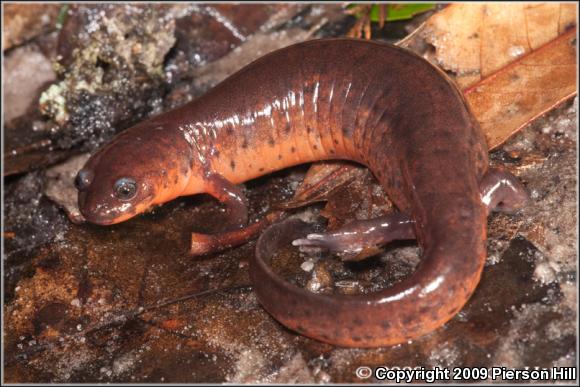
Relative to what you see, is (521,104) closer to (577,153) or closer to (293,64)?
(577,153)

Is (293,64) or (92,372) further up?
(293,64)

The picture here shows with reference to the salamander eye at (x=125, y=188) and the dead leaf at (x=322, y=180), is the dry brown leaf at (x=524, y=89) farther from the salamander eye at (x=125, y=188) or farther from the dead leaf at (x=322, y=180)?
the salamander eye at (x=125, y=188)

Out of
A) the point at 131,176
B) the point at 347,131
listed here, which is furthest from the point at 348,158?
the point at 131,176

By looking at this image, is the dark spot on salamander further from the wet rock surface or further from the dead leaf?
the wet rock surface

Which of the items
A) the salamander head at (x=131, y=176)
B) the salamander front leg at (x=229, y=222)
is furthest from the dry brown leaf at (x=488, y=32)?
the salamander head at (x=131, y=176)

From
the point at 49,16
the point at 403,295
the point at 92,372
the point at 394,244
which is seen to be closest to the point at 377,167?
the point at 394,244

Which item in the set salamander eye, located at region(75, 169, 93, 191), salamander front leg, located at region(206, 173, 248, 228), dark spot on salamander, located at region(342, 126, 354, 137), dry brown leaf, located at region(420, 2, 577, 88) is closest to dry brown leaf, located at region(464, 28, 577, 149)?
dry brown leaf, located at region(420, 2, 577, 88)
